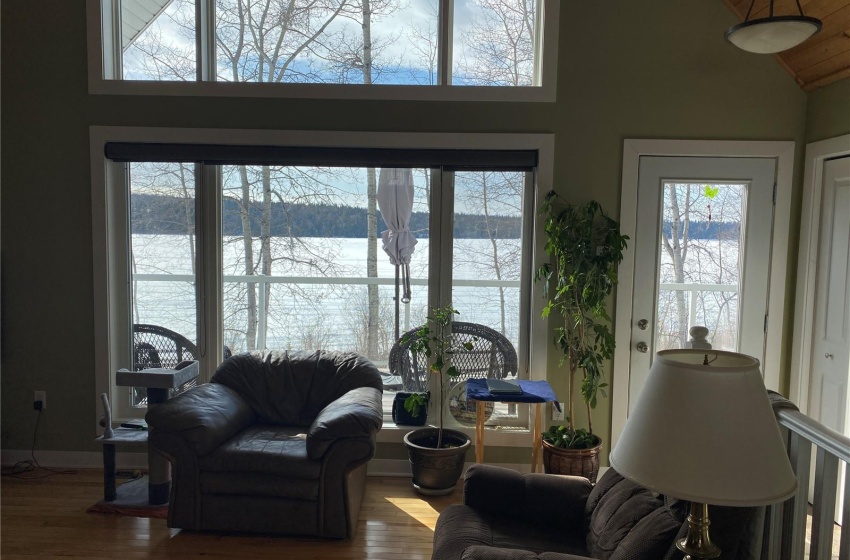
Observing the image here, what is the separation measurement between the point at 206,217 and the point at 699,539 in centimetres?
333

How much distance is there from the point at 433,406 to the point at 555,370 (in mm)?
829

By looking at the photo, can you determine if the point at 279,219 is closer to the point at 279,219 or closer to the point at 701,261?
the point at 279,219

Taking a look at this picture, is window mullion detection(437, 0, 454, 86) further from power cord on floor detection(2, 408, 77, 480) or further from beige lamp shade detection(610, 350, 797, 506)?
power cord on floor detection(2, 408, 77, 480)

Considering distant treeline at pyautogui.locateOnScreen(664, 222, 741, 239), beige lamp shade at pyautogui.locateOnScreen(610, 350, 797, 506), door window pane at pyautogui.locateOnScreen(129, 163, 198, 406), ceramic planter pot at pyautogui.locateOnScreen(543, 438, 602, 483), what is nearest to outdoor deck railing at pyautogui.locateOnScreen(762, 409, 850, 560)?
beige lamp shade at pyautogui.locateOnScreen(610, 350, 797, 506)

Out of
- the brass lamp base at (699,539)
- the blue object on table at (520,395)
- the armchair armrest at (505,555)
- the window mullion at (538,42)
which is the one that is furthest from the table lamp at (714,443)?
the window mullion at (538,42)

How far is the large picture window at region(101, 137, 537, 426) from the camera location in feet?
12.5

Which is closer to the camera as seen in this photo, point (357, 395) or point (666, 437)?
point (666, 437)

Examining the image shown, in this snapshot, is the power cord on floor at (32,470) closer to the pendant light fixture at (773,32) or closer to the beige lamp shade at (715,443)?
the beige lamp shade at (715,443)

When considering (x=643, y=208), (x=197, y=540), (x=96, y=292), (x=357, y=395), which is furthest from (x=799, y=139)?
(x=96, y=292)

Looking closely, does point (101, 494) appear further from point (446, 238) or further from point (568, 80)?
point (568, 80)

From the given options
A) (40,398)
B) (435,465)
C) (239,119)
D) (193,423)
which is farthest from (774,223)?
(40,398)

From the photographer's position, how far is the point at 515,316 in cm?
385

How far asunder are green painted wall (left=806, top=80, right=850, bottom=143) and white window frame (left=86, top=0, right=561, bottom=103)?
151 cm

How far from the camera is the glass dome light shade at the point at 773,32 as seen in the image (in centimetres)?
239
